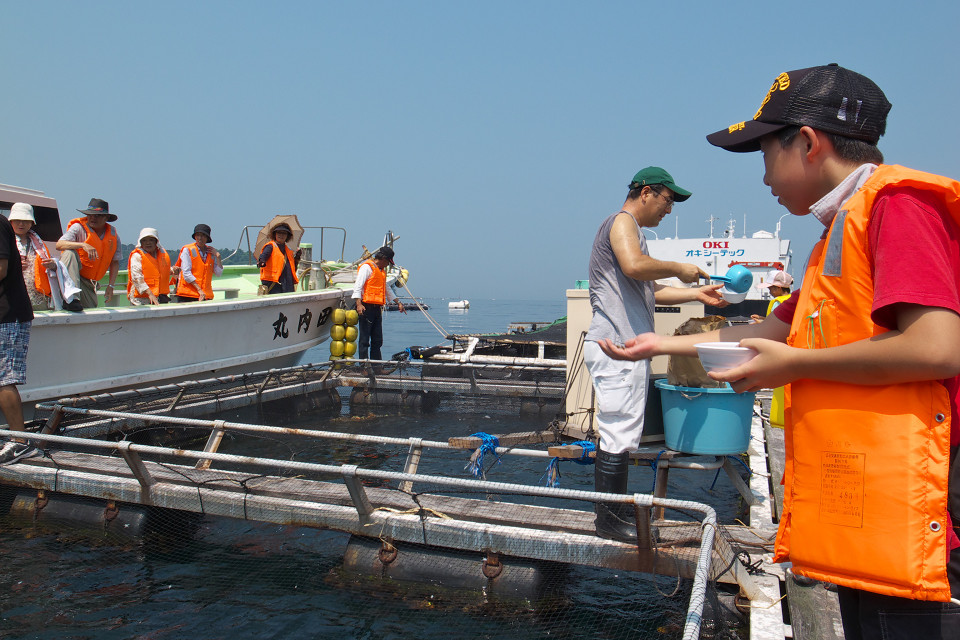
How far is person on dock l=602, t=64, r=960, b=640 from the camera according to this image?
132cm

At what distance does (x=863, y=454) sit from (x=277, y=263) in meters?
11.2

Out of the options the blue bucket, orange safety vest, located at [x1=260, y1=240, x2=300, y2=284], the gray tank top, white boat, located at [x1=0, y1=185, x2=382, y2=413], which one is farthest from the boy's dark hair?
orange safety vest, located at [x1=260, y1=240, x2=300, y2=284]

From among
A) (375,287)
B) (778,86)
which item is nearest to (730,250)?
(375,287)

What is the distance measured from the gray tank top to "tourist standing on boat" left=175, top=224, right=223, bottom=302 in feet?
26.8

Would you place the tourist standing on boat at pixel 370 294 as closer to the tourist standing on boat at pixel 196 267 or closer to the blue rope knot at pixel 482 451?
the tourist standing on boat at pixel 196 267

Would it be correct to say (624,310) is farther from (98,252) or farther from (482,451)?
(98,252)

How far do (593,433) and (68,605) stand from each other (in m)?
3.77

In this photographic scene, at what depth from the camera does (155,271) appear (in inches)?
377

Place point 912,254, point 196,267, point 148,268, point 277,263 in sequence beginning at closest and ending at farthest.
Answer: point 912,254
point 148,268
point 196,267
point 277,263

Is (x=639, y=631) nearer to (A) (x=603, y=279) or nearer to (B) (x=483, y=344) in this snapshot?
(A) (x=603, y=279)

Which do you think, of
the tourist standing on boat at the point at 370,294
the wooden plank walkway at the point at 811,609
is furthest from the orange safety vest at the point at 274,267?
the wooden plank walkway at the point at 811,609

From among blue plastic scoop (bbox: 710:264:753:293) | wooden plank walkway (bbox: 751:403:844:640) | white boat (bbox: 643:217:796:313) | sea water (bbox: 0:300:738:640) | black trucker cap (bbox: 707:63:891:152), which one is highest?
white boat (bbox: 643:217:796:313)

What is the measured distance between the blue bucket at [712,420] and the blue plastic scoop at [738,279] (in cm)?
93

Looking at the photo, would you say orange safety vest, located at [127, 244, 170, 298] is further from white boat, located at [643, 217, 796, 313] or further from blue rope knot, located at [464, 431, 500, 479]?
white boat, located at [643, 217, 796, 313]
